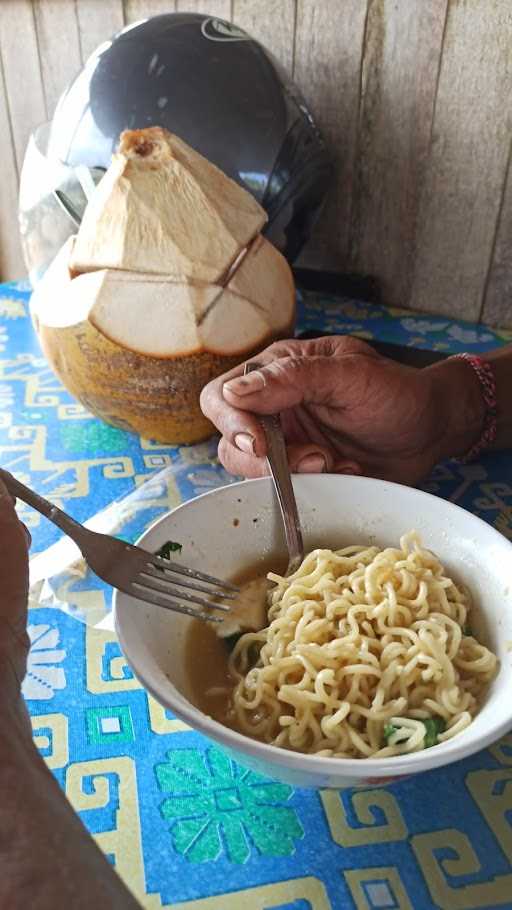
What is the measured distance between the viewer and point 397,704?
624mm

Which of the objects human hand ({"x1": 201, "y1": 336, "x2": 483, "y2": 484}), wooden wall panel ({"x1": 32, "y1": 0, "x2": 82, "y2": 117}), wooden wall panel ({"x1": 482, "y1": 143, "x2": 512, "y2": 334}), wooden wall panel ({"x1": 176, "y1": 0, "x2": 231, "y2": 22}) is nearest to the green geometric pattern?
human hand ({"x1": 201, "y1": 336, "x2": 483, "y2": 484})

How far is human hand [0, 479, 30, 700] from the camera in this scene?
422mm

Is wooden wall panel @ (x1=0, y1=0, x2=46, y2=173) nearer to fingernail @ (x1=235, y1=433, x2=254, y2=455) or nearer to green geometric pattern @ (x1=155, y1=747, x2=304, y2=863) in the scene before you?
fingernail @ (x1=235, y1=433, x2=254, y2=455)

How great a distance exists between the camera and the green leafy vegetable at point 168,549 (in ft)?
2.32

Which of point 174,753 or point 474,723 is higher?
point 474,723

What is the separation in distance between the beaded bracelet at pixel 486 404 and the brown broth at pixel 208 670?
552mm

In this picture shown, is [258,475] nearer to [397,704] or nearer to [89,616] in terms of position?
[89,616]

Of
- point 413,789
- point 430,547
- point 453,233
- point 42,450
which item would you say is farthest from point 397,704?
point 453,233

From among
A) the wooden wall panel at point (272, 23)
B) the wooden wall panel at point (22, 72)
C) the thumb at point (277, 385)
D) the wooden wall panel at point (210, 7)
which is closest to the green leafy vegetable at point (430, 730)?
the thumb at point (277, 385)

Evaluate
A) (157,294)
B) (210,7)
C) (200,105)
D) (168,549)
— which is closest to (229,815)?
(168,549)

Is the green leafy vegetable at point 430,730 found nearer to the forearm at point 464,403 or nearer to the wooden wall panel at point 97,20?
the forearm at point 464,403

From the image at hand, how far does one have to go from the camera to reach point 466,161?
1.38 metres

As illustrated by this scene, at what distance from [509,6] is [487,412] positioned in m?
0.70

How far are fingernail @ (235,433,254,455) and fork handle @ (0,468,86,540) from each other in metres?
0.23
